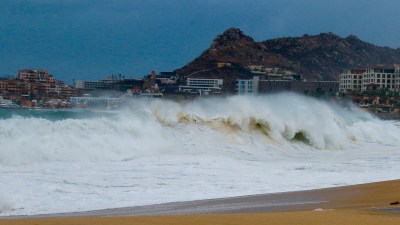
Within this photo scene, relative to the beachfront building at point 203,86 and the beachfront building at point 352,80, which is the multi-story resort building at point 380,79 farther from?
the beachfront building at point 203,86

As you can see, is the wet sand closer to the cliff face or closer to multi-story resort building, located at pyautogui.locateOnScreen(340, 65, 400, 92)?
multi-story resort building, located at pyautogui.locateOnScreen(340, 65, 400, 92)

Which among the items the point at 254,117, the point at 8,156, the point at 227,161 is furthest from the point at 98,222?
the point at 254,117

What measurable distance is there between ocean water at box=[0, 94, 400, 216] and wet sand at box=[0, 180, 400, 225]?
1.04m

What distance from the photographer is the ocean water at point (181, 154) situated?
604 inches

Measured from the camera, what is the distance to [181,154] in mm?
25500

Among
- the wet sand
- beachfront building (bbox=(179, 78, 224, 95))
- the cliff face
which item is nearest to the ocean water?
the wet sand

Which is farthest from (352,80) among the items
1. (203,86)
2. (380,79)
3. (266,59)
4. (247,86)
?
(266,59)

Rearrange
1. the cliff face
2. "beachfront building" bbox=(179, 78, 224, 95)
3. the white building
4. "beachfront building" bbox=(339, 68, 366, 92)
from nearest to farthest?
"beachfront building" bbox=(339, 68, 366, 92)
"beachfront building" bbox=(179, 78, 224, 95)
the white building
the cliff face

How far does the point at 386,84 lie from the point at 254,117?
99.9 metres

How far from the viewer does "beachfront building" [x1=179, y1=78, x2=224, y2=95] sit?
443 feet

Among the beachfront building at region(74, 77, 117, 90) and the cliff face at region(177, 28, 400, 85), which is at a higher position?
the cliff face at region(177, 28, 400, 85)

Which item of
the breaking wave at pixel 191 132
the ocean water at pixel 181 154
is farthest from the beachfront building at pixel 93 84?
the ocean water at pixel 181 154

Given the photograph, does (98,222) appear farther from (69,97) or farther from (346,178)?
(69,97)

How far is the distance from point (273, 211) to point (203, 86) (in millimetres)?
131357
